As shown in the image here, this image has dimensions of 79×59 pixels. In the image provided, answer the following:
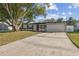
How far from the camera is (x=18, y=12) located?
2786 centimetres

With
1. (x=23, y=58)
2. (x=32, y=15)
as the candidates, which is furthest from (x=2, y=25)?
(x=23, y=58)

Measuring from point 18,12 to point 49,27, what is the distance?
23.0ft

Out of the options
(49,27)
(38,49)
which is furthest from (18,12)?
(38,49)

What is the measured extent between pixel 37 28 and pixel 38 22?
3.32 feet

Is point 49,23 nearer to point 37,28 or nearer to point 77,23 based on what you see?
point 37,28

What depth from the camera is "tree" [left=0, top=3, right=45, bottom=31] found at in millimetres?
26203

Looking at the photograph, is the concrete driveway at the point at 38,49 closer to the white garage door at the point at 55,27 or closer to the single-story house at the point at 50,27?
the white garage door at the point at 55,27

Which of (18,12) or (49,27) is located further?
(49,27)

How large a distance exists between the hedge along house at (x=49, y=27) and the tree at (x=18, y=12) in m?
3.53

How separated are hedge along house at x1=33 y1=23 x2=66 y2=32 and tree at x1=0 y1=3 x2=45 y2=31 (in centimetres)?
353

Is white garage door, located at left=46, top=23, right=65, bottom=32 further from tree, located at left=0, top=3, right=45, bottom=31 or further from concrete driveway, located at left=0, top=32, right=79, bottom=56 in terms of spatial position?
concrete driveway, located at left=0, top=32, right=79, bottom=56

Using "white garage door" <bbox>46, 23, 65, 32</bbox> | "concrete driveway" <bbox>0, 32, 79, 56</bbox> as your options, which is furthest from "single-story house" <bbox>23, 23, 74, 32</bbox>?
"concrete driveway" <bbox>0, 32, 79, 56</bbox>

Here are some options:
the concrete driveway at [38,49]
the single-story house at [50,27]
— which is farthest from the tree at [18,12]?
the concrete driveway at [38,49]

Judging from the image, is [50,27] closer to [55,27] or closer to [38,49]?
[55,27]
